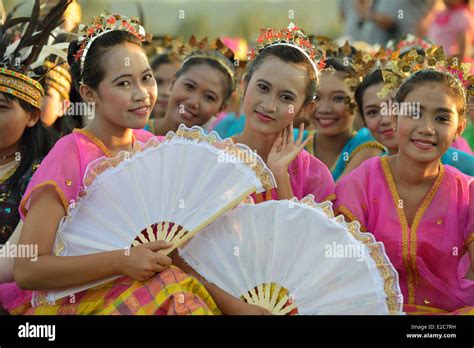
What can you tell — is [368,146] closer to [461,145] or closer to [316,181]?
[461,145]

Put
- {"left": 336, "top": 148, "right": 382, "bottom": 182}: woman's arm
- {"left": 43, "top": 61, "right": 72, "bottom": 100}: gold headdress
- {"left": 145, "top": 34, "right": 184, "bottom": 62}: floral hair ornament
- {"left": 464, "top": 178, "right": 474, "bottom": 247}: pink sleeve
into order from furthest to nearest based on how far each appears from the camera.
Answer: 1. {"left": 145, "top": 34, "right": 184, "bottom": 62}: floral hair ornament
2. {"left": 336, "top": 148, "right": 382, "bottom": 182}: woman's arm
3. {"left": 43, "top": 61, "right": 72, "bottom": 100}: gold headdress
4. {"left": 464, "top": 178, "right": 474, "bottom": 247}: pink sleeve

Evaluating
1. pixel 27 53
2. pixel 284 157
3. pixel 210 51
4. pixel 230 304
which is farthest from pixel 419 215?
pixel 210 51

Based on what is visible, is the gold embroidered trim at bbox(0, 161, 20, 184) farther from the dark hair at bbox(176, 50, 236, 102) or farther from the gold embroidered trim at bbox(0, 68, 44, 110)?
the dark hair at bbox(176, 50, 236, 102)

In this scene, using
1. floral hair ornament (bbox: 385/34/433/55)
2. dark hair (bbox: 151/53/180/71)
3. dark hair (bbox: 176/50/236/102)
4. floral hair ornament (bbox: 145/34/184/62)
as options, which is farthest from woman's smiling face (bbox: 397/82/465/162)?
dark hair (bbox: 151/53/180/71)

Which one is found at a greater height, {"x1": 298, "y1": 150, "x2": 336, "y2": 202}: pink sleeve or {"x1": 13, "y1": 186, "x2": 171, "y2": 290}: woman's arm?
{"x1": 298, "y1": 150, "x2": 336, "y2": 202}: pink sleeve

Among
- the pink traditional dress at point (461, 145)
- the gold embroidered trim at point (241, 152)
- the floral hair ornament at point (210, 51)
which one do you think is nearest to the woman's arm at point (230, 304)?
the gold embroidered trim at point (241, 152)

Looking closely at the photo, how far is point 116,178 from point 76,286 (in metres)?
0.47

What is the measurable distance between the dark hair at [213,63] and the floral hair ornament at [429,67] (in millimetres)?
1617

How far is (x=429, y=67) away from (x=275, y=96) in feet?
2.35

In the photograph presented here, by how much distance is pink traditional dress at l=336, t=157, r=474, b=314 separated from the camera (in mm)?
3975

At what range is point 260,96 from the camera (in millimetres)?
4273

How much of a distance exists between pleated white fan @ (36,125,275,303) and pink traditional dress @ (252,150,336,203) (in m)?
0.53
